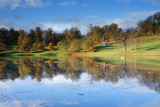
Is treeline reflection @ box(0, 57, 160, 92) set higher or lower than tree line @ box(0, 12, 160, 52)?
lower

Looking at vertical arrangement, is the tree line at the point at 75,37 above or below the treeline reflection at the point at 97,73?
above

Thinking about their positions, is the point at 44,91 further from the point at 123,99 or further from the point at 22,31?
the point at 22,31

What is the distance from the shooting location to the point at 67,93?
10.1 meters

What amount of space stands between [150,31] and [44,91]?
10709cm

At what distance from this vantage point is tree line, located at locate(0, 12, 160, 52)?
80250 mm

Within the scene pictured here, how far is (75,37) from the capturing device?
103125mm

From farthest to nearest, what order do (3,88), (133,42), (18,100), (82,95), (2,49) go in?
(2,49)
(133,42)
(3,88)
(82,95)
(18,100)

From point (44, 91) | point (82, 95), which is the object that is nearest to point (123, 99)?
point (82, 95)

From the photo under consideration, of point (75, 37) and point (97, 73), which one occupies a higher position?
point (75, 37)

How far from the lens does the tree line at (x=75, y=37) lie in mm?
80250

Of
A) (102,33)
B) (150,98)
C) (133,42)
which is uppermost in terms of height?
(102,33)

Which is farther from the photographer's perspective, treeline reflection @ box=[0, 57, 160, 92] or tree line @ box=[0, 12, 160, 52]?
tree line @ box=[0, 12, 160, 52]

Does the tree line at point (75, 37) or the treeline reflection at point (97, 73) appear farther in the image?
the tree line at point (75, 37)

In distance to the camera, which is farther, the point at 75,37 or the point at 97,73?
the point at 75,37
